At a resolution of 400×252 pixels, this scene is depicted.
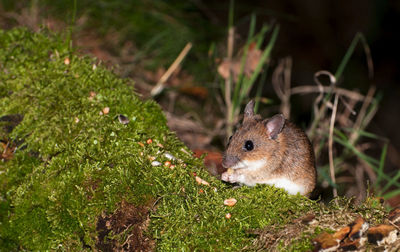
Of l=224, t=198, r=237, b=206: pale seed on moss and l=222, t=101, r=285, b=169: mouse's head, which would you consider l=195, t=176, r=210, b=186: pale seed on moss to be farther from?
l=222, t=101, r=285, b=169: mouse's head

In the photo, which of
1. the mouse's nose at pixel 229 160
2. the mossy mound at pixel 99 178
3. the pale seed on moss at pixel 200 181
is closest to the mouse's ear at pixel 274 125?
the mouse's nose at pixel 229 160

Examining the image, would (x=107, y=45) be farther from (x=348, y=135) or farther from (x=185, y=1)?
(x=348, y=135)

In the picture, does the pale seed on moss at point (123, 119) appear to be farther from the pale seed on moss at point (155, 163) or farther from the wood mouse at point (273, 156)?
the wood mouse at point (273, 156)

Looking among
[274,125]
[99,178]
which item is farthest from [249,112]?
[99,178]

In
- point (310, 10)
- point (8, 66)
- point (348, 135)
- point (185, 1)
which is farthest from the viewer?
point (310, 10)

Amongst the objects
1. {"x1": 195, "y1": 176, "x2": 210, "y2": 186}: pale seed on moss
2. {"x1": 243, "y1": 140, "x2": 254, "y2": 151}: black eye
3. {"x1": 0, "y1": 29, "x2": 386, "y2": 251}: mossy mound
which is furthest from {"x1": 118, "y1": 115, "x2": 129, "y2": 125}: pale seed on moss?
{"x1": 243, "y1": 140, "x2": 254, "y2": 151}: black eye

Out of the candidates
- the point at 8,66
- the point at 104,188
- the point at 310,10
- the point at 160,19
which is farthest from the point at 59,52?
the point at 310,10
